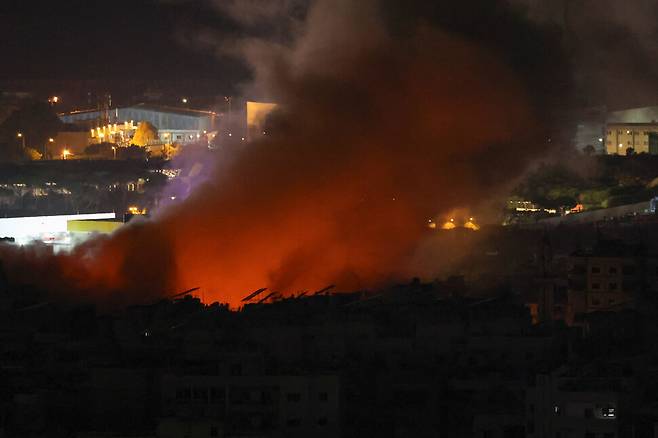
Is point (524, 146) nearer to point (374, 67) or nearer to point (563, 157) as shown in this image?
point (374, 67)

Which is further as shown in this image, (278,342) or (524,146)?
(524,146)

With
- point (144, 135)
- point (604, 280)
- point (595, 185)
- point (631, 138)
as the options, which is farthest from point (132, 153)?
point (604, 280)

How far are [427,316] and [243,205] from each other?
6.75 m

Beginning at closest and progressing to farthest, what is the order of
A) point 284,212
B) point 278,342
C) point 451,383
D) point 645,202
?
point 451,383 → point 278,342 → point 284,212 → point 645,202

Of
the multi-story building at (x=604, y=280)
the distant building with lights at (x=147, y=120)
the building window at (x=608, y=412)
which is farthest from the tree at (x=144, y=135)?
the building window at (x=608, y=412)

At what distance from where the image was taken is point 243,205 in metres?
26.6

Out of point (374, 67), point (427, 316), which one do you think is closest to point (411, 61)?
point (374, 67)

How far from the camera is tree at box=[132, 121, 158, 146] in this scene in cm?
4266

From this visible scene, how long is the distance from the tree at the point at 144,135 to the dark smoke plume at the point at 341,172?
1473 cm

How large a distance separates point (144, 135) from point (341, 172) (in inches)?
641

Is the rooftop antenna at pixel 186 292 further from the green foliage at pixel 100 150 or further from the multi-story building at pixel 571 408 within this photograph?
the green foliage at pixel 100 150

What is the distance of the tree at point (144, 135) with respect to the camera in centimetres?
4266

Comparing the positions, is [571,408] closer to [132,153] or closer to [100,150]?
[132,153]

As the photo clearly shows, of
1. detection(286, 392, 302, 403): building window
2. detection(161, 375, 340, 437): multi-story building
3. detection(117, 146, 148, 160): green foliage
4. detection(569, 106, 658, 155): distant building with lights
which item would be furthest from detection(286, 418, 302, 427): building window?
detection(117, 146, 148, 160): green foliage
